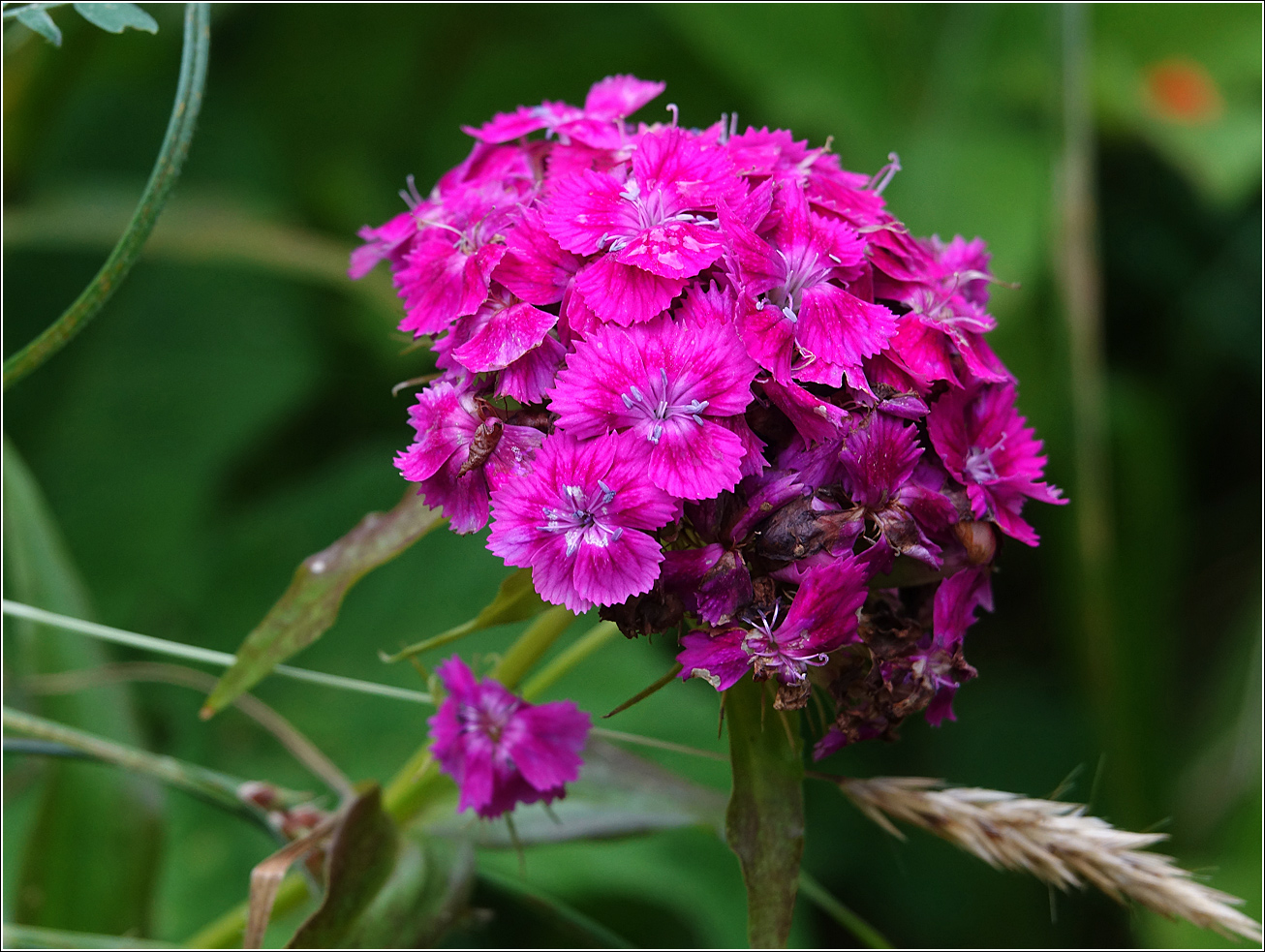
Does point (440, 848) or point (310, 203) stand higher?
point (310, 203)

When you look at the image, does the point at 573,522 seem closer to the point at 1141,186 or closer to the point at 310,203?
the point at 310,203

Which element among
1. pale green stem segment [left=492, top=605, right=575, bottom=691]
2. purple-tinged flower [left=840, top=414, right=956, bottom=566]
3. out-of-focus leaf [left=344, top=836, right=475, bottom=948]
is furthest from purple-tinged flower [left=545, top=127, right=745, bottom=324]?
out-of-focus leaf [left=344, top=836, right=475, bottom=948]

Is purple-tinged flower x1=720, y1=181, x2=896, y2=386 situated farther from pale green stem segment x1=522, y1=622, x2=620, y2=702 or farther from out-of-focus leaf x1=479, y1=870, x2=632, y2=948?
out-of-focus leaf x1=479, y1=870, x2=632, y2=948

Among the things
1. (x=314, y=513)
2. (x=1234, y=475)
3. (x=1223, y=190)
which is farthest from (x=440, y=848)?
(x=1234, y=475)

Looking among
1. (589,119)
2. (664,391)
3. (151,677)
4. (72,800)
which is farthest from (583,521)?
(72,800)

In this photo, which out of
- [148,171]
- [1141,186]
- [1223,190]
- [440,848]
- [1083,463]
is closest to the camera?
[440,848]

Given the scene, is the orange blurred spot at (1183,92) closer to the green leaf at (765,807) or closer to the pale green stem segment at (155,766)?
the green leaf at (765,807)

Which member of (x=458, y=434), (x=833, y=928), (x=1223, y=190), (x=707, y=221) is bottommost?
(x=833, y=928)

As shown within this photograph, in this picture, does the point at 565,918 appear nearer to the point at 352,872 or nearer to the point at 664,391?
the point at 352,872
